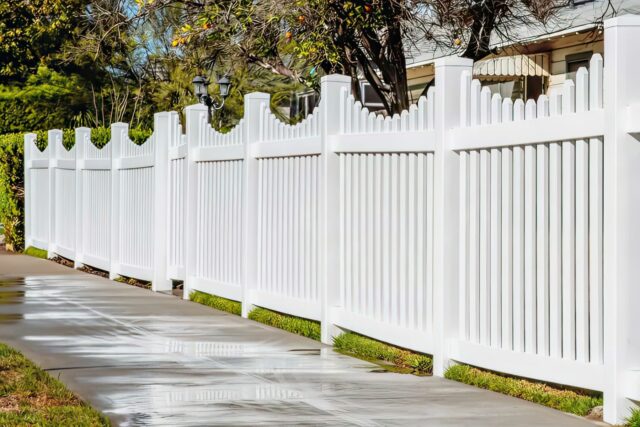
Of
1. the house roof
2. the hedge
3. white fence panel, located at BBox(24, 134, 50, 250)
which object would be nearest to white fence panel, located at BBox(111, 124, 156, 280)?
the house roof

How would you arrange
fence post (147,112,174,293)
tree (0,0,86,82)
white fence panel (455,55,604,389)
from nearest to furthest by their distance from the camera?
1. white fence panel (455,55,604,389)
2. fence post (147,112,174,293)
3. tree (0,0,86,82)

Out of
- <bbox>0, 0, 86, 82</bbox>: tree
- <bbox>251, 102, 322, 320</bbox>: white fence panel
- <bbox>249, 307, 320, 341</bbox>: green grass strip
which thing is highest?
<bbox>0, 0, 86, 82</bbox>: tree

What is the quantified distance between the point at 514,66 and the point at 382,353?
10.7 meters

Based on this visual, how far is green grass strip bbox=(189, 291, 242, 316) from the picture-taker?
12312mm

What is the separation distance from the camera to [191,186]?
1363cm

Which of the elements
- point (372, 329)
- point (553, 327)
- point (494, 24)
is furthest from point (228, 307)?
point (553, 327)

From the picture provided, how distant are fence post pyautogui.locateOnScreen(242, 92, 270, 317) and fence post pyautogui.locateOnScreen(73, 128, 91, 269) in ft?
21.7

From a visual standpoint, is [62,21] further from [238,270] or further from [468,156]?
[468,156]

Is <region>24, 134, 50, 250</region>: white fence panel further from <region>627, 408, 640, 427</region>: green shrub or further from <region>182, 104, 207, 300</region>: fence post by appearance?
<region>627, 408, 640, 427</region>: green shrub

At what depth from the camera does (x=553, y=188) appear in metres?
7.15

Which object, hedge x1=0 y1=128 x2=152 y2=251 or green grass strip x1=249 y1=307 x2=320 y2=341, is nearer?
green grass strip x1=249 y1=307 x2=320 y2=341

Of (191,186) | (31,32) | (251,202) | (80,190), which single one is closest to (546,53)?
(80,190)

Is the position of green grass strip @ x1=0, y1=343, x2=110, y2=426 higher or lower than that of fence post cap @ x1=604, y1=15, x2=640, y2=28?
lower

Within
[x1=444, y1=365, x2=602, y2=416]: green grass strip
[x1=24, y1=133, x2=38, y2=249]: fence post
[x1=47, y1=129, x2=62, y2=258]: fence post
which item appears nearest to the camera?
[x1=444, y1=365, x2=602, y2=416]: green grass strip
